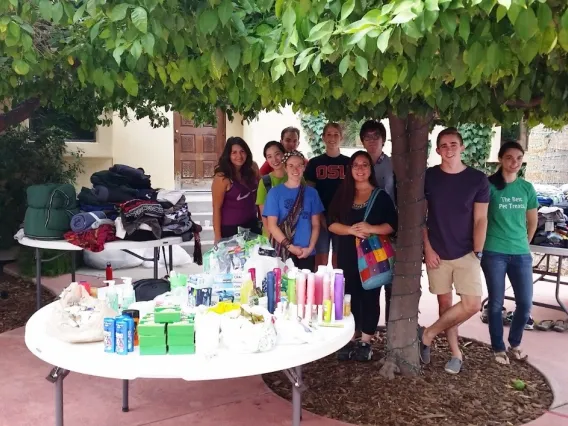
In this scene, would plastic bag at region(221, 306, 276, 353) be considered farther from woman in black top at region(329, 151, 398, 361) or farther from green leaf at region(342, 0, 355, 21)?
woman in black top at region(329, 151, 398, 361)

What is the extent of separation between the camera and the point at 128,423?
351 cm

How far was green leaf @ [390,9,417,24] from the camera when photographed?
1724mm

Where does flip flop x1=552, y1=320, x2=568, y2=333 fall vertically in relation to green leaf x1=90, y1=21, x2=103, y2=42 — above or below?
below

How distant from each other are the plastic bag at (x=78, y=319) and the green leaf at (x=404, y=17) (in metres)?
1.71

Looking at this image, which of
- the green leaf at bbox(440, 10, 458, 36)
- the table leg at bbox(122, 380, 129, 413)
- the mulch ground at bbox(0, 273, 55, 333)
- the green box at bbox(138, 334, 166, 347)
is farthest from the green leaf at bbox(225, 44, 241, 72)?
the mulch ground at bbox(0, 273, 55, 333)

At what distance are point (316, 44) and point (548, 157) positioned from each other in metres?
10.4

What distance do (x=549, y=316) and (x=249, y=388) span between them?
3.79m

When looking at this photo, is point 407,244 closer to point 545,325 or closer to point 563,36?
point 563,36

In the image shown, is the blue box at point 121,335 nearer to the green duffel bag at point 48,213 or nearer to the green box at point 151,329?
the green box at point 151,329

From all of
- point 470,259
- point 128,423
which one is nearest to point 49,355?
point 128,423

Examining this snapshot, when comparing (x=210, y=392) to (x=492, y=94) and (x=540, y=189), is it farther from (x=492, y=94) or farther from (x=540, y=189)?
(x=540, y=189)

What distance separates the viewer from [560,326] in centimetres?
A: 556

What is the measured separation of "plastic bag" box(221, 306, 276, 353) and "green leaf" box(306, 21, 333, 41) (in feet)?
3.88

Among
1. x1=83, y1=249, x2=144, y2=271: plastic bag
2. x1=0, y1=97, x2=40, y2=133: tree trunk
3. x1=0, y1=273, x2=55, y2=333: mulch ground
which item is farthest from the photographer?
x1=83, y1=249, x2=144, y2=271: plastic bag
